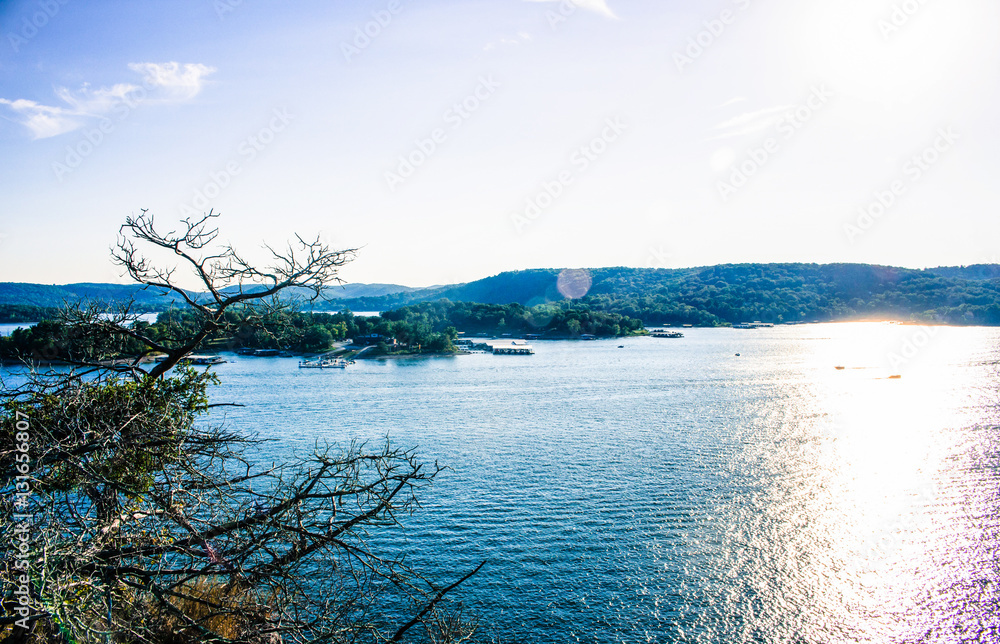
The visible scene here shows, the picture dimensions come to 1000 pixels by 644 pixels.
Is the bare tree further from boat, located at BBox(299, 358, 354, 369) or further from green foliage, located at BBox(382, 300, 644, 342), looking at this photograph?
green foliage, located at BBox(382, 300, 644, 342)

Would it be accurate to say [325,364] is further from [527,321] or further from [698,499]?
[527,321]

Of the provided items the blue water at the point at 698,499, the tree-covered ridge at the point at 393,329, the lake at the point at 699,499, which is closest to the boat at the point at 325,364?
the tree-covered ridge at the point at 393,329

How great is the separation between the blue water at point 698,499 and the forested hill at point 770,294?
64.5 m

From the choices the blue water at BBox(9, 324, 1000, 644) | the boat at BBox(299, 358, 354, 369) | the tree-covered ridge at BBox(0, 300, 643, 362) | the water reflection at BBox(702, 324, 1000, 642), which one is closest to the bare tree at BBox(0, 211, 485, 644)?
the tree-covered ridge at BBox(0, 300, 643, 362)

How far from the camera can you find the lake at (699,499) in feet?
42.9

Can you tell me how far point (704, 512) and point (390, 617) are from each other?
10192 mm

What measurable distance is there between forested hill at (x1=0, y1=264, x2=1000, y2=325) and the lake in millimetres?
64774

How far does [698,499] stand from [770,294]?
118 metres

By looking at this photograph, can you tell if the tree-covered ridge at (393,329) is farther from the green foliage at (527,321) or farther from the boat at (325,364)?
the boat at (325,364)

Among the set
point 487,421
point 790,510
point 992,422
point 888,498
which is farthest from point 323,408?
point 992,422

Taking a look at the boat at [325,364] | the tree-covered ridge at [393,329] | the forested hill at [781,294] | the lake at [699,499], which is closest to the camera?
the tree-covered ridge at [393,329]

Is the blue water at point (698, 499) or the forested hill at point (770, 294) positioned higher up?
the forested hill at point (770, 294)

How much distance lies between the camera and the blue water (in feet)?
42.9

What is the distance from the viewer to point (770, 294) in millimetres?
125625
